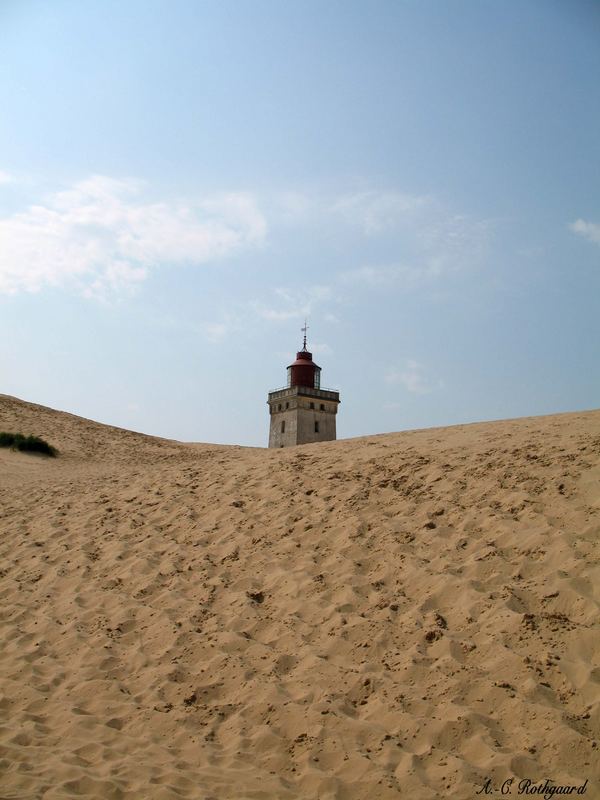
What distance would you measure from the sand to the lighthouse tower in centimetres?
3895

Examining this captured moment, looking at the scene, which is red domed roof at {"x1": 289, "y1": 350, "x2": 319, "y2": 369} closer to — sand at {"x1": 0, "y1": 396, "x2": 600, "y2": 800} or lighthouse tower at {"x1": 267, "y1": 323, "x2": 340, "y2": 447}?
lighthouse tower at {"x1": 267, "y1": 323, "x2": 340, "y2": 447}

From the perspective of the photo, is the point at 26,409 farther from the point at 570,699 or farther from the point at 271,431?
the point at 271,431

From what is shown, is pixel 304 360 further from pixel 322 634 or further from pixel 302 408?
pixel 322 634

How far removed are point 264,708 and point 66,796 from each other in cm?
158

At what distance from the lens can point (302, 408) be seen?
4947 centimetres

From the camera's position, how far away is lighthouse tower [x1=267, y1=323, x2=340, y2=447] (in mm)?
49281

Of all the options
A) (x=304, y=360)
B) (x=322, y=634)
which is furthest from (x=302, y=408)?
(x=322, y=634)

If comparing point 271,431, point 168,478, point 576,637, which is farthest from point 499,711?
point 271,431

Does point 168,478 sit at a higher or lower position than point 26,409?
lower

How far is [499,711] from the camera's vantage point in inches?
175

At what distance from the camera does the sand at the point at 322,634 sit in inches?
163

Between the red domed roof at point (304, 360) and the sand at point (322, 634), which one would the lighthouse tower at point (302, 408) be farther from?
the sand at point (322, 634)

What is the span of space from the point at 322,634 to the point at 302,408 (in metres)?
43.8

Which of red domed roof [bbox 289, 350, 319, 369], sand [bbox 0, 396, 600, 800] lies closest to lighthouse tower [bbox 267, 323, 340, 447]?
red domed roof [bbox 289, 350, 319, 369]
